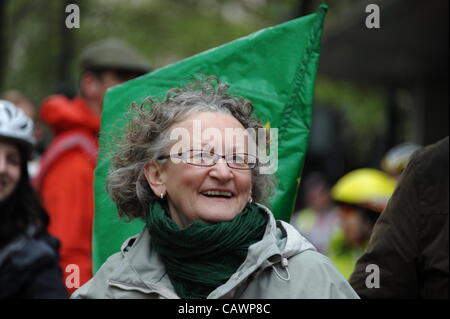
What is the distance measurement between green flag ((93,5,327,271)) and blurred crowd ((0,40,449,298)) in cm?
51

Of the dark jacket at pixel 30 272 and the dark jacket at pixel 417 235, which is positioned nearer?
the dark jacket at pixel 417 235

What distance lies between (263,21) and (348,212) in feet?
34.2

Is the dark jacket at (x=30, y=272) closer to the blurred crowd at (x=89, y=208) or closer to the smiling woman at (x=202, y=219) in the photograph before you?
the blurred crowd at (x=89, y=208)

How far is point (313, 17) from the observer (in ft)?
13.6

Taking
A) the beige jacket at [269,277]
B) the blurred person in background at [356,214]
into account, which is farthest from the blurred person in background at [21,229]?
the blurred person in background at [356,214]

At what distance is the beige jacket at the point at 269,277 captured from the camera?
2816 mm

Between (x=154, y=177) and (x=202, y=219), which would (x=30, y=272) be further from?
(x=202, y=219)

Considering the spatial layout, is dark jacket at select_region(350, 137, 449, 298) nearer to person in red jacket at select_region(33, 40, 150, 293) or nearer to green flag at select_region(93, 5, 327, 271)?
green flag at select_region(93, 5, 327, 271)

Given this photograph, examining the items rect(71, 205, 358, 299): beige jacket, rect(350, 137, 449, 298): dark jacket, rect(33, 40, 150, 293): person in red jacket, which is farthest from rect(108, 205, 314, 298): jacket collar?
rect(33, 40, 150, 293): person in red jacket

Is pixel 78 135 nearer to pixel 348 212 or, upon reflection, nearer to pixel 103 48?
pixel 103 48

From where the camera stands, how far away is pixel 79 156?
5.65 metres

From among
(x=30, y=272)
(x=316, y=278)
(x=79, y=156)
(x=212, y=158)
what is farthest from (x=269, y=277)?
(x=79, y=156)

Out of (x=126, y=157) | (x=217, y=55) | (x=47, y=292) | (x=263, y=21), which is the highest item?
(x=263, y=21)

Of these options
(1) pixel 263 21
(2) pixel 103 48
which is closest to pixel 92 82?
(2) pixel 103 48
